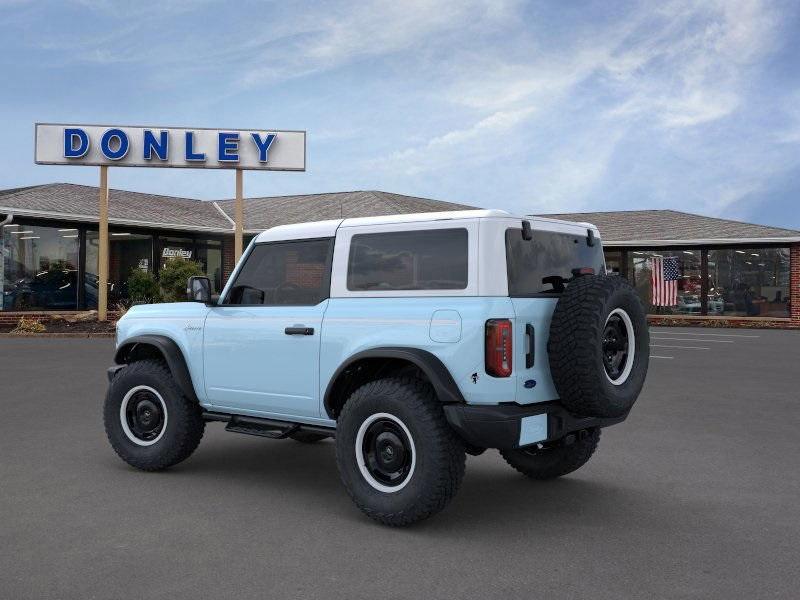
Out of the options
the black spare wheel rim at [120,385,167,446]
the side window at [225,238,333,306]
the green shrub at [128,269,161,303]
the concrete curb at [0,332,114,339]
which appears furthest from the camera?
the green shrub at [128,269,161,303]

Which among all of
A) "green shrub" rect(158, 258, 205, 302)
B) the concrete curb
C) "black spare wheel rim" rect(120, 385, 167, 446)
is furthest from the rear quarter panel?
"green shrub" rect(158, 258, 205, 302)

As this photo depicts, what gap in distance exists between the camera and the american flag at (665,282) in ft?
103

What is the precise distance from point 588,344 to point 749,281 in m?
28.5

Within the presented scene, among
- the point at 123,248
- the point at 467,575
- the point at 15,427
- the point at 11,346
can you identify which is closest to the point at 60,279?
the point at 123,248

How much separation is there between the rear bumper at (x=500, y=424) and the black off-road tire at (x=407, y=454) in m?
0.13

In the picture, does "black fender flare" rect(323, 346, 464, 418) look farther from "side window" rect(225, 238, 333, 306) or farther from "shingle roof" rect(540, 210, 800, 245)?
"shingle roof" rect(540, 210, 800, 245)

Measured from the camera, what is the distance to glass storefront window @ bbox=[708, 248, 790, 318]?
30.0 metres

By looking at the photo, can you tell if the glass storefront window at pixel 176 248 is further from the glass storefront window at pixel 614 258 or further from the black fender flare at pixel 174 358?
the black fender flare at pixel 174 358

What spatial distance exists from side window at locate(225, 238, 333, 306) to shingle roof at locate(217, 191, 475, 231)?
932 inches

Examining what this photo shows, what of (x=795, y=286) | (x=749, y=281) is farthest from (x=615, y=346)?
(x=749, y=281)

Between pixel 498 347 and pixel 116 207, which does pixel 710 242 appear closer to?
pixel 116 207

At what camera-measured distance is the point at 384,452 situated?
520 centimetres

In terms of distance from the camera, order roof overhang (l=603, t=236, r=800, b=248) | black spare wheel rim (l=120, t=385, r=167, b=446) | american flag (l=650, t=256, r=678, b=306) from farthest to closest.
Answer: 1. american flag (l=650, t=256, r=678, b=306)
2. roof overhang (l=603, t=236, r=800, b=248)
3. black spare wheel rim (l=120, t=385, r=167, b=446)

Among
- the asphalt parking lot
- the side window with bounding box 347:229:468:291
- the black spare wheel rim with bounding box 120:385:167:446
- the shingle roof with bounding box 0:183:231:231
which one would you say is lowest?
the asphalt parking lot
